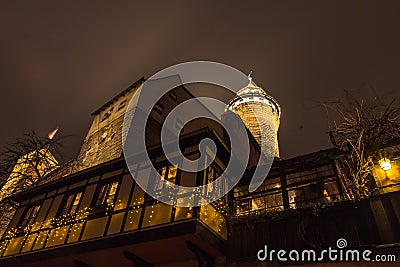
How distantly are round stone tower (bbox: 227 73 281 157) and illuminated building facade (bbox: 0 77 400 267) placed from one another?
2717cm

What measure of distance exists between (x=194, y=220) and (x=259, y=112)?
36.0 m

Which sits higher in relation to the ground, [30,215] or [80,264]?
[30,215]

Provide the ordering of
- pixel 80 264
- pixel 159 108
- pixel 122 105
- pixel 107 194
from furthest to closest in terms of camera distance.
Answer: pixel 122 105, pixel 159 108, pixel 107 194, pixel 80 264

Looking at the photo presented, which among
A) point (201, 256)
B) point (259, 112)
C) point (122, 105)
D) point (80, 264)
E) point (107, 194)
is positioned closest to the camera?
point (201, 256)

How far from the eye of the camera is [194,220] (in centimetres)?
1002

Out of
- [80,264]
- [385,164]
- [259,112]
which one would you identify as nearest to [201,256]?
[80,264]

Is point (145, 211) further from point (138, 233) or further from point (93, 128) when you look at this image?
point (93, 128)

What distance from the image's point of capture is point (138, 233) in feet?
35.7

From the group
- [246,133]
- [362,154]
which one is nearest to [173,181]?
[362,154]

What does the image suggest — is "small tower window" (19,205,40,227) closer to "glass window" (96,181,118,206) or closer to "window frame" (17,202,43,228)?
"window frame" (17,202,43,228)

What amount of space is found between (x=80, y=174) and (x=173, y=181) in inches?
252

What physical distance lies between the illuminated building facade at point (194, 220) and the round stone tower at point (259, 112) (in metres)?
27.2

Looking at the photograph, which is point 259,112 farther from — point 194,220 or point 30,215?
point 194,220

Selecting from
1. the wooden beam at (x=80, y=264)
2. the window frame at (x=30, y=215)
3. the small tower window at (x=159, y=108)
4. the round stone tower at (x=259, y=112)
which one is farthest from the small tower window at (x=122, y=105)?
the wooden beam at (x=80, y=264)
